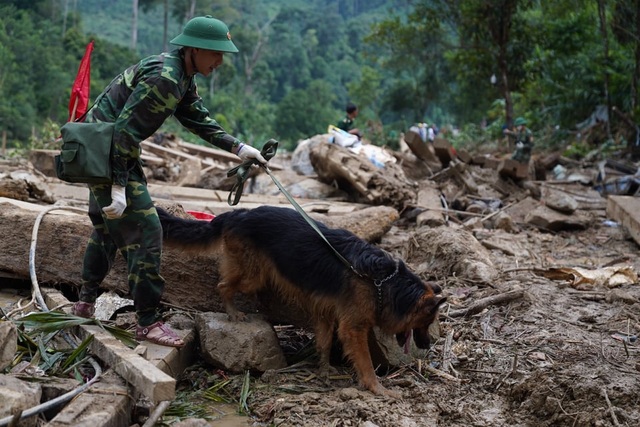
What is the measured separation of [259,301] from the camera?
5.50 m

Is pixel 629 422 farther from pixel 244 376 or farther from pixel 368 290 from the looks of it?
pixel 244 376

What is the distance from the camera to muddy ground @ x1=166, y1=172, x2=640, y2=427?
4.41 meters

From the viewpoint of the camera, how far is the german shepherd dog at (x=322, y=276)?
4.91m

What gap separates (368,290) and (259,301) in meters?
0.99

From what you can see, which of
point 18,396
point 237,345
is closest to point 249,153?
point 237,345

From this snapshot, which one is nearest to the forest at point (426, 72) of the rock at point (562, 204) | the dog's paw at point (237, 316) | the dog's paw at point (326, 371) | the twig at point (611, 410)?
the rock at point (562, 204)

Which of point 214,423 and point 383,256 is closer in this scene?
point 214,423

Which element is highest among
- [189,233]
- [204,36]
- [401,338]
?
[204,36]

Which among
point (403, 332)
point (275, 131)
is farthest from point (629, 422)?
point (275, 131)

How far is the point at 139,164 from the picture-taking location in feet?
15.4

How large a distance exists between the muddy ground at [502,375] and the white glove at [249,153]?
1.49 m

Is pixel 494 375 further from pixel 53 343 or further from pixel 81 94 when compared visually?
pixel 81 94

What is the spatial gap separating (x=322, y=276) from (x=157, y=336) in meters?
1.18

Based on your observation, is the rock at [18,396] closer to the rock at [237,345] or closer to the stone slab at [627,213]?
the rock at [237,345]
